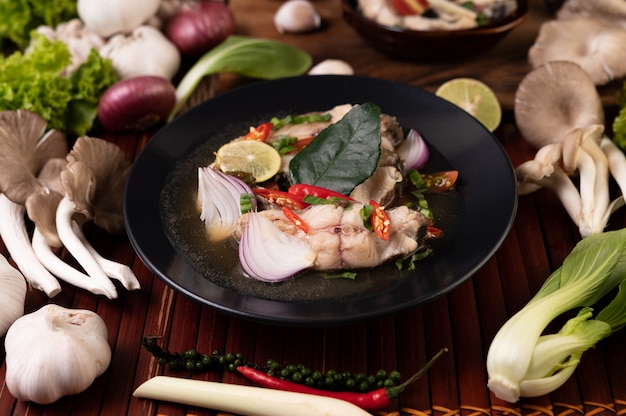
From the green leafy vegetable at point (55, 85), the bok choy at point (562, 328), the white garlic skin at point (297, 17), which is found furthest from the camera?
the white garlic skin at point (297, 17)

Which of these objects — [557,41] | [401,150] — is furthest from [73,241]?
[557,41]

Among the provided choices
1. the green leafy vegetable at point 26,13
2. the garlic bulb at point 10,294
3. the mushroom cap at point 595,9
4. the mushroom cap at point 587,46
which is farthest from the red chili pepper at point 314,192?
the green leafy vegetable at point 26,13

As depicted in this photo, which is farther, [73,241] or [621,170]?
[621,170]

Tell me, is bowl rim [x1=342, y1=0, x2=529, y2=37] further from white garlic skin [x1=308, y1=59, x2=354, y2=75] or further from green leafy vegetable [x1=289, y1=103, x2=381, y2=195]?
green leafy vegetable [x1=289, y1=103, x2=381, y2=195]

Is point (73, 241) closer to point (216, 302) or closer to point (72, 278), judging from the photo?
point (72, 278)

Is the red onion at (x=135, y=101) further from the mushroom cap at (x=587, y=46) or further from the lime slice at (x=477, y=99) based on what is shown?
the mushroom cap at (x=587, y=46)

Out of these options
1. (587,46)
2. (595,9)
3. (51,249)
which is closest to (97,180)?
(51,249)
